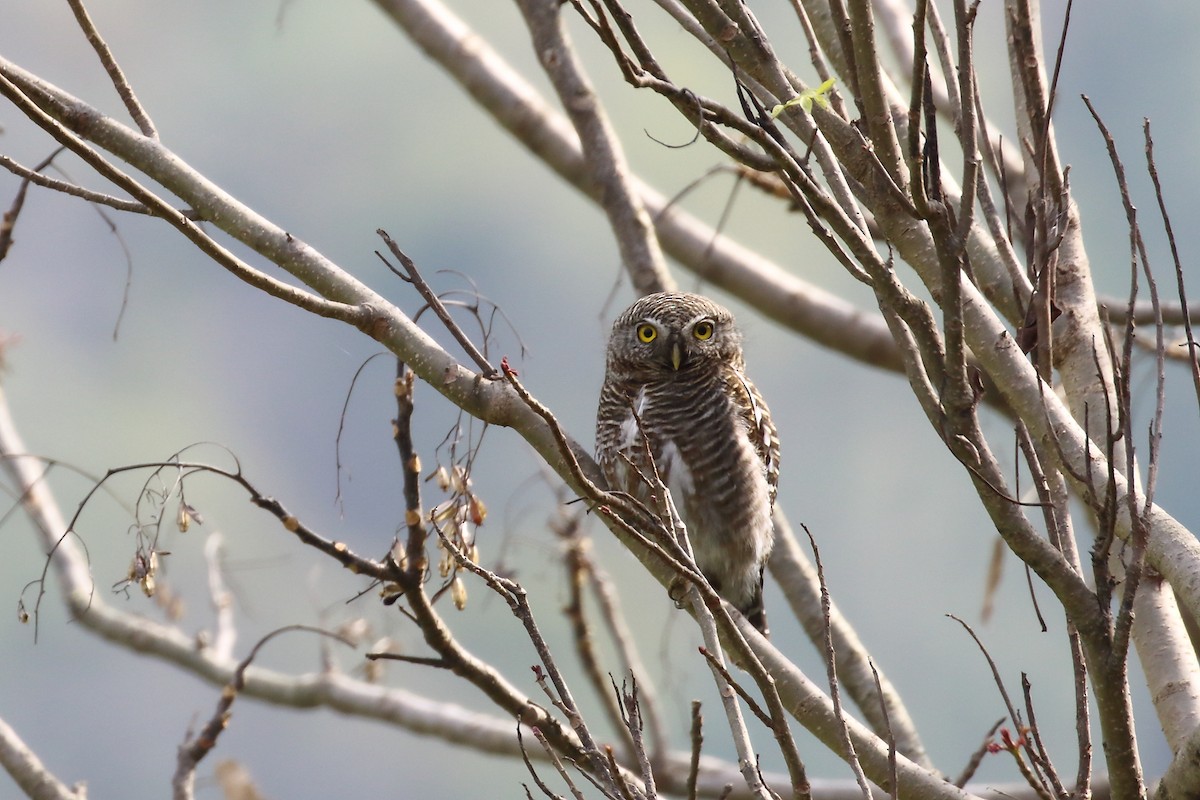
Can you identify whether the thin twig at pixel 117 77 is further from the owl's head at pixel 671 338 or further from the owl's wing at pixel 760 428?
the owl's wing at pixel 760 428

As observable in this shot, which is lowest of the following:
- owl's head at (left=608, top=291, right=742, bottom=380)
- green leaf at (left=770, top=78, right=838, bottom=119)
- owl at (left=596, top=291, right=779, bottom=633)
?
green leaf at (left=770, top=78, right=838, bottom=119)

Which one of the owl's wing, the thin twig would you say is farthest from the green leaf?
the owl's wing

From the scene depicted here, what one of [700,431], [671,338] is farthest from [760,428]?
[671,338]

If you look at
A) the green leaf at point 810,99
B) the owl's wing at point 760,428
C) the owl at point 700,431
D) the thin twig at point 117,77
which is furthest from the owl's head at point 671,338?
the green leaf at point 810,99

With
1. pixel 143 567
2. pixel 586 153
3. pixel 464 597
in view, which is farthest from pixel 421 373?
pixel 586 153

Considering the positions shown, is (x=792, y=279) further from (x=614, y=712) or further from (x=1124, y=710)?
(x=1124, y=710)

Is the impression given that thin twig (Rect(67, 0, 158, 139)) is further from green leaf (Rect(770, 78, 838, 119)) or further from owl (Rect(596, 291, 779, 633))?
owl (Rect(596, 291, 779, 633))

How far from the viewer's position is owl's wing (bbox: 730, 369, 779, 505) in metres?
4.55

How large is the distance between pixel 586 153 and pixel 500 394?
234cm

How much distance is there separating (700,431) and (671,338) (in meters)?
0.42

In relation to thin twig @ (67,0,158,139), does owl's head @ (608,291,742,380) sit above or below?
above

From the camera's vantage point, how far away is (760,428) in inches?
181

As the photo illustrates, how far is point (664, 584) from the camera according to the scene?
3.04 m

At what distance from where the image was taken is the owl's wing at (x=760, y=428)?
455 centimetres
